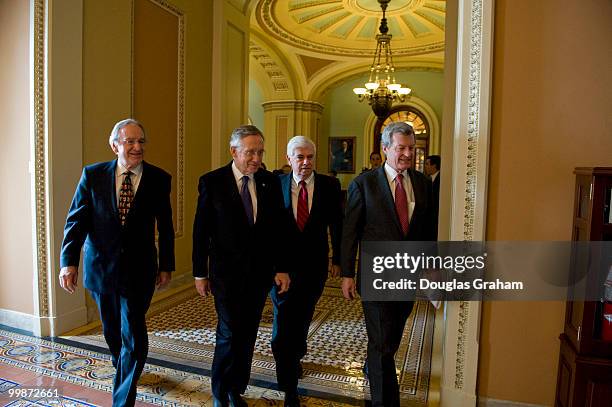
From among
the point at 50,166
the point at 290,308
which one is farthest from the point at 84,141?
the point at 290,308

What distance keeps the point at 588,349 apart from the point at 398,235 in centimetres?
108

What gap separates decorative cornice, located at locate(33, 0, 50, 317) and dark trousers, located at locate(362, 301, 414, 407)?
109 inches

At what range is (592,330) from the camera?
2.25 m

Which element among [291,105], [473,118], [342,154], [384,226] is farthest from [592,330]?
[342,154]

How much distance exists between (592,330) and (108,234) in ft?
8.29

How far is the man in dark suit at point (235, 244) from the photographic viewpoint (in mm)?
2447

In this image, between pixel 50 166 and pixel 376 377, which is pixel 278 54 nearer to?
pixel 50 166

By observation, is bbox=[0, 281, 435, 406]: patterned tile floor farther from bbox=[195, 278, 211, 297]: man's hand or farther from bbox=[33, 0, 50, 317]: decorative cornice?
bbox=[195, 278, 211, 297]: man's hand

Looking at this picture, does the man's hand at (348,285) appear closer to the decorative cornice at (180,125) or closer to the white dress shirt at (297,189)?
the white dress shirt at (297,189)

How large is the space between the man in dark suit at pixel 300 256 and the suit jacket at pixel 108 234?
2.64 feet

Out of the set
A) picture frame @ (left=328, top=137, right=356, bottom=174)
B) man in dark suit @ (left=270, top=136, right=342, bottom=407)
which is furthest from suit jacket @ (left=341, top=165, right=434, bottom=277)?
picture frame @ (left=328, top=137, right=356, bottom=174)

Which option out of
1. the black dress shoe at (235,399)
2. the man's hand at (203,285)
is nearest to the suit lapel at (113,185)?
the man's hand at (203,285)

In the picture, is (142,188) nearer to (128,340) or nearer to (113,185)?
(113,185)

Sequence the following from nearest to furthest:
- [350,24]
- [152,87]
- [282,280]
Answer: [282,280] → [152,87] → [350,24]
